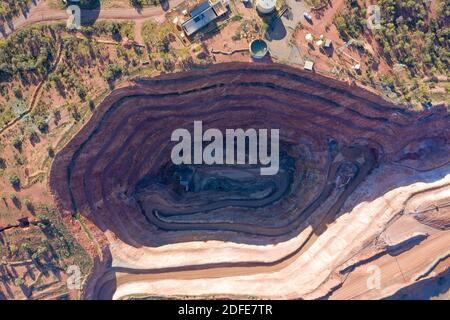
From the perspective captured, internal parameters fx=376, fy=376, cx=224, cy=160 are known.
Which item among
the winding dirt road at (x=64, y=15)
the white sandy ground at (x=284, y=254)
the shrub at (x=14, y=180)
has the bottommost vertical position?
the white sandy ground at (x=284, y=254)

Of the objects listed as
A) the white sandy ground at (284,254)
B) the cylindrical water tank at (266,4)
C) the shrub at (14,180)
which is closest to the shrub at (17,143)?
the shrub at (14,180)

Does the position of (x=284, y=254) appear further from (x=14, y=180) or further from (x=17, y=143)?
(x=17, y=143)

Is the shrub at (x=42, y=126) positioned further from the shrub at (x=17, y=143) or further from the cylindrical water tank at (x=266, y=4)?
the cylindrical water tank at (x=266, y=4)

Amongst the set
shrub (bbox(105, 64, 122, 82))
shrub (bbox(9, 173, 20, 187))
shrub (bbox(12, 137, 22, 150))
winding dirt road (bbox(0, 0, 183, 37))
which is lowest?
shrub (bbox(9, 173, 20, 187))

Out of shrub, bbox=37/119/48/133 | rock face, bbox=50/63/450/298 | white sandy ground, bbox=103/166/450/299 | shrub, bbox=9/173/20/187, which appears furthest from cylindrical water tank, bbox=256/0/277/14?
shrub, bbox=9/173/20/187

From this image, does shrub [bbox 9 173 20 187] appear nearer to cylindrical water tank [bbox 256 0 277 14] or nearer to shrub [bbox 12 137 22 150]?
shrub [bbox 12 137 22 150]
